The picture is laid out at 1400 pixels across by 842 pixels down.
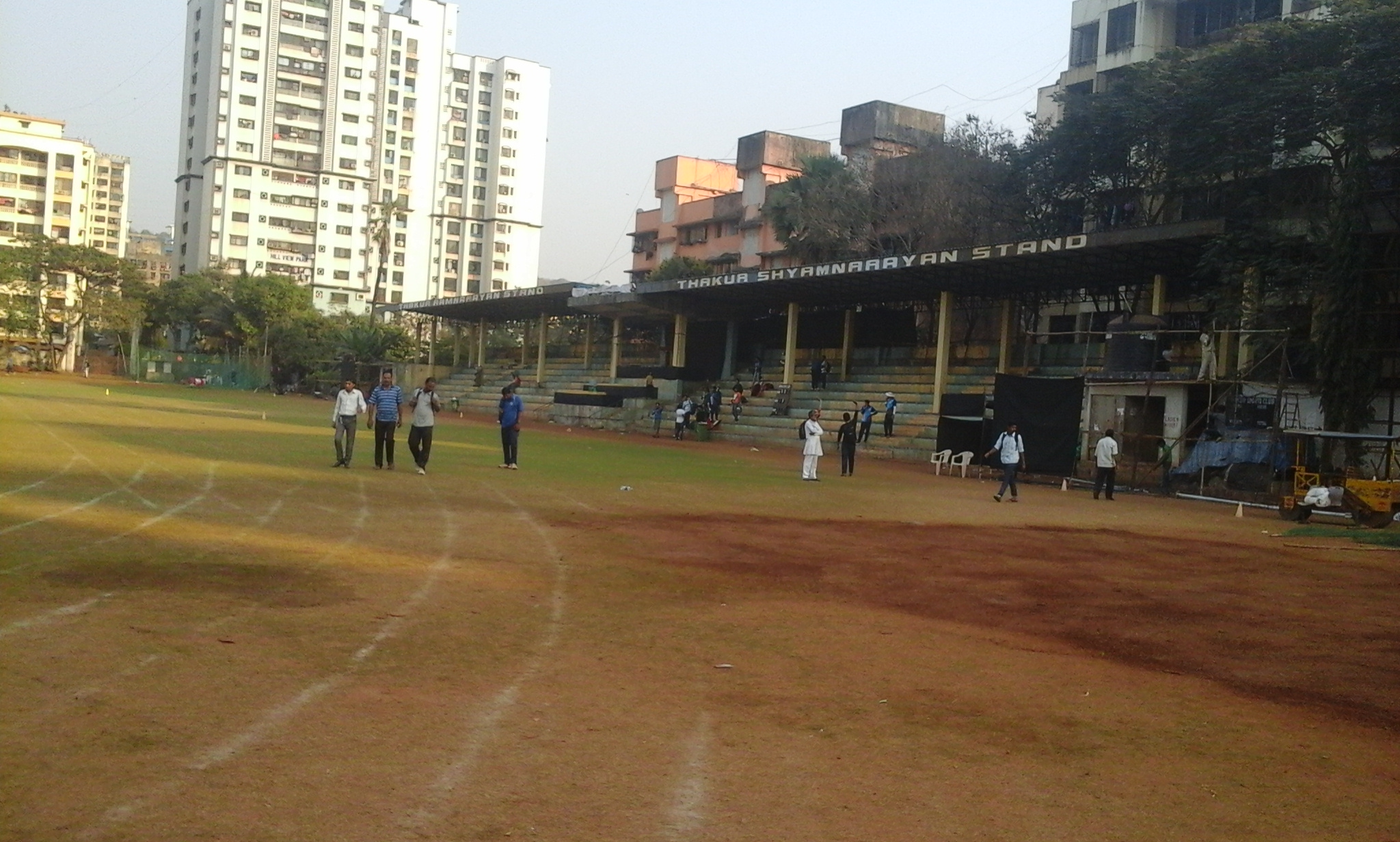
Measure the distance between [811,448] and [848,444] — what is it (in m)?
2.76

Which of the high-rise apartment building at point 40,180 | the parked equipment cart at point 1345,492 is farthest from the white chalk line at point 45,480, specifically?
the high-rise apartment building at point 40,180

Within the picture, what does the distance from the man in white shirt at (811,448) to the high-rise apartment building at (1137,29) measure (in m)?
29.4

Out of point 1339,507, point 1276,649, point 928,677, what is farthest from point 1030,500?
point 928,677

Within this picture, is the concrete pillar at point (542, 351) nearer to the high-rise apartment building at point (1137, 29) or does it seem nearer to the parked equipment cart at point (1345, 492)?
the high-rise apartment building at point (1137, 29)

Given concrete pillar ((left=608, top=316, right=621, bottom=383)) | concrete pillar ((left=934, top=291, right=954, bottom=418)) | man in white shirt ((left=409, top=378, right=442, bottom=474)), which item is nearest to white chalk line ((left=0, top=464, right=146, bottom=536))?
man in white shirt ((left=409, top=378, right=442, bottom=474))

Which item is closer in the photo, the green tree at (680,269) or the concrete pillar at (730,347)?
the concrete pillar at (730,347)

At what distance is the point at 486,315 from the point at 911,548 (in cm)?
5576

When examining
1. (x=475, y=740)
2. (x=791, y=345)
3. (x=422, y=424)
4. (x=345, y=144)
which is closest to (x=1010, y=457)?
(x=422, y=424)

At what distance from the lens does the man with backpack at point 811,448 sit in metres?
24.4

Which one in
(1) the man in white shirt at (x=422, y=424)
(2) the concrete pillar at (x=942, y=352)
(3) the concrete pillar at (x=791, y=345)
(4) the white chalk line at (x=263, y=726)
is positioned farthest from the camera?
(3) the concrete pillar at (x=791, y=345)

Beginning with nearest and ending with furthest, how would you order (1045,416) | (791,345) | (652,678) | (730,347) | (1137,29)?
(652,678), (1045,416), (791,345), (1137,29), (730,347)

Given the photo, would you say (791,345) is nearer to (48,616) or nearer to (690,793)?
(48,616)

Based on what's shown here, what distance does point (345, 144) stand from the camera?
109m

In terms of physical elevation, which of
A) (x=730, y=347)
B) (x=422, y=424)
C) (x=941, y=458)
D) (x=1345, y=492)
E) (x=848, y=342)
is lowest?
(x=941, y=458)
